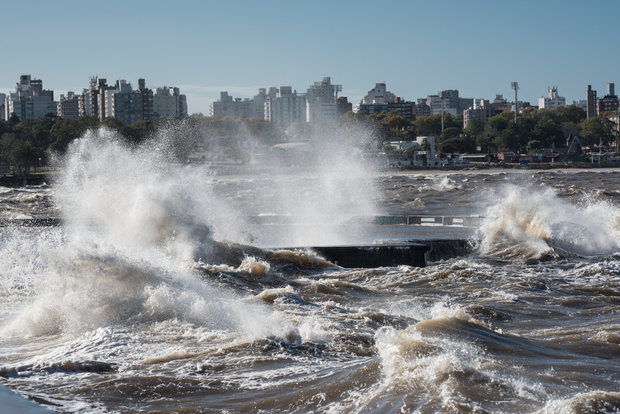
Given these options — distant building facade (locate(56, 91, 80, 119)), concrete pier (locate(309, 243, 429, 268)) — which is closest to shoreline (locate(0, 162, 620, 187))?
concrete pier (locate(309, 243, 429, 268))

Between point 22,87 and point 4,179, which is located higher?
point 22,87

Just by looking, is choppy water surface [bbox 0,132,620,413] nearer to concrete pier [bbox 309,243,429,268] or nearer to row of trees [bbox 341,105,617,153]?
concrete pier [bbox 309,243,429,268]

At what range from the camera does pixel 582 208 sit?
25.0 m

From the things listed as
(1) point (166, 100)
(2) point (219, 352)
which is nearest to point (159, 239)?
(2) point (219, 352)

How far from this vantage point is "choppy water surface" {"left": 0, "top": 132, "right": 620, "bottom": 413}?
7930 mm

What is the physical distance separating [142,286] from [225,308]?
150 cm

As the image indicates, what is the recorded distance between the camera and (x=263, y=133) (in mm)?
131125

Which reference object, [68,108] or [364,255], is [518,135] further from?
[68,108]

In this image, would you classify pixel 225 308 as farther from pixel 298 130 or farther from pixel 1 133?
pixel 298 130

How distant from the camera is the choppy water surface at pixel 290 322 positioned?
7930 mm

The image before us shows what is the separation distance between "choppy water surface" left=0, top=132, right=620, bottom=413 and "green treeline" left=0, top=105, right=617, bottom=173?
58.8m

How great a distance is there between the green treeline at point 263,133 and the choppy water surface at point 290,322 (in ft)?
193

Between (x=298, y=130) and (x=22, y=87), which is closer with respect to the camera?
(x=298, y=130)

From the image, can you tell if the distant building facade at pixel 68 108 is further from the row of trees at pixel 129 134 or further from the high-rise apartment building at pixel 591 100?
the high-rise apartment building at pixel 591 100
